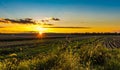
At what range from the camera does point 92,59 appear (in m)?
13.8

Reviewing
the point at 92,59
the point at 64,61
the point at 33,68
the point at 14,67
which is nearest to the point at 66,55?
the point at 64,61

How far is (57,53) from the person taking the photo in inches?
464

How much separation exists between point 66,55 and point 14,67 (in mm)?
2137

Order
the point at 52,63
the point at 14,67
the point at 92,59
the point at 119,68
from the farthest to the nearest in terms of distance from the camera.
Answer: the point at 92,59 → the point at 119,68 → the point at 52,63 → the point at 14,67

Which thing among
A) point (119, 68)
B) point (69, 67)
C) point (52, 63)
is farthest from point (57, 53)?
point (119, 68)

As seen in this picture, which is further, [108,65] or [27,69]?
[108,65]

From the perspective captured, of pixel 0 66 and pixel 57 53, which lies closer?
pixel 0 66

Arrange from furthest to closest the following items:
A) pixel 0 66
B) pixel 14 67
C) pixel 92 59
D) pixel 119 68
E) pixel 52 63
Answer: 1. pixel 92 59
2. pixel 119 68
3. pixel 52 63
4. pixel 14 67
5. pixel 0 66

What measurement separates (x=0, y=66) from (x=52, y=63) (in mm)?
2259

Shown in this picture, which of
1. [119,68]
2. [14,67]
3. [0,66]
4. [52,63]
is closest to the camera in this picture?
[0,66]

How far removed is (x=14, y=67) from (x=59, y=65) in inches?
68.0

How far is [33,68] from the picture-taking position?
10609 mm

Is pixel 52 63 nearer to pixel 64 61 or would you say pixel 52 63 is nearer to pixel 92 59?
pixel 64 61

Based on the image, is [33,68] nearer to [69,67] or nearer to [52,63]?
[52,63]
